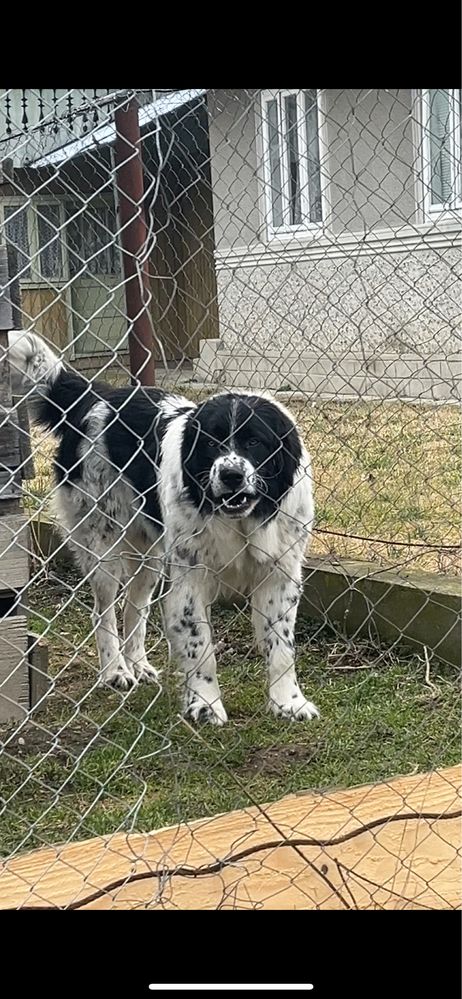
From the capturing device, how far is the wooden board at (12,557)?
3598 millimetres

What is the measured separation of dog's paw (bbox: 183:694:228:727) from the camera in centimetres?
421

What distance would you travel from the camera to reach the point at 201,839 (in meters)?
2.62

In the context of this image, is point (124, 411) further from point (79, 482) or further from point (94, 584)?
point (94, 584)

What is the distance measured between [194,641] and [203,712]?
0.29 metres

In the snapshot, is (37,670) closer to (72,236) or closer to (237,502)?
(237,502)

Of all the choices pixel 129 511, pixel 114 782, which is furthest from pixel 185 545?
pixel 114 782

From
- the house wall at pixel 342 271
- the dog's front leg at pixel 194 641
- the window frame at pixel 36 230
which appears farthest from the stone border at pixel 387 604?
the house wall at pixel 342 271

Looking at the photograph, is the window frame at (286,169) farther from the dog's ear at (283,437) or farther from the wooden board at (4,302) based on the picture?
the wooden board at (4,302)

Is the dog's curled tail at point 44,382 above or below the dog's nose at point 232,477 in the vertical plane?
above

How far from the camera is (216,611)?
18.4 ft

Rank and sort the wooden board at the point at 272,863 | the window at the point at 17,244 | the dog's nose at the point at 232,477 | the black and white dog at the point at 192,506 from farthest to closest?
the black and white dog at the point at 192,506 < the dog's nose at the point at 232,477 < the window at the point at 17,244 < the wooden board at the point at 272,863

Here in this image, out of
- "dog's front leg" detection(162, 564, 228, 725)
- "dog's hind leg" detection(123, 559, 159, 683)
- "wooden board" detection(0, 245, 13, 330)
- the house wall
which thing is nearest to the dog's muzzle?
"dog's front leg" detection(162, 564, 228, 725)

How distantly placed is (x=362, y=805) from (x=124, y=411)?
8.19ft

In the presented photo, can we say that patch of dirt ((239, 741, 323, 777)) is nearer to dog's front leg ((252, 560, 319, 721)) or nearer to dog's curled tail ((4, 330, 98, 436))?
dog's front leg ((252, 560, 319, 721))
